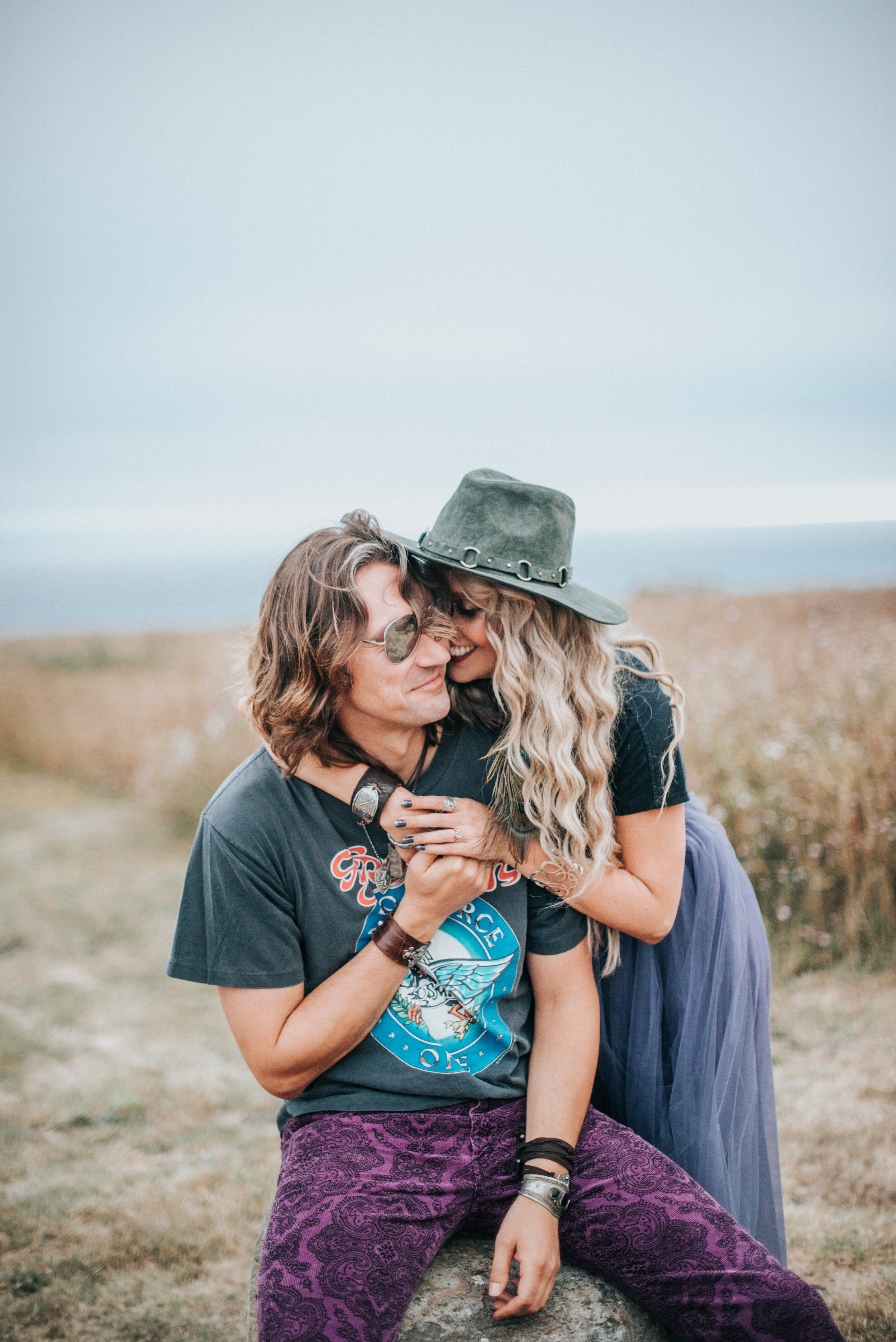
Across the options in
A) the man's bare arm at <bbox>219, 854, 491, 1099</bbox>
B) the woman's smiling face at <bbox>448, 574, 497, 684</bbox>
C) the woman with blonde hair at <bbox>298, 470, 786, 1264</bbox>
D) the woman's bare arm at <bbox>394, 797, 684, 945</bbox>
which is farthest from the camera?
the woman's smiling face at <bbox>448, 574, 497, 684</bbox>

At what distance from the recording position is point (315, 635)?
2.12 metres

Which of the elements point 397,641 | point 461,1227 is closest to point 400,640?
point 397,641

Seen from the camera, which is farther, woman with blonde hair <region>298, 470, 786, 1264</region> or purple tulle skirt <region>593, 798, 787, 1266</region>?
purple tulle skirt <region>593, 798, 787, 1266</region>

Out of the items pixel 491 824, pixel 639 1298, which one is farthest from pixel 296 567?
pixel 639 1298

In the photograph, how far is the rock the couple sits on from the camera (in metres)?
1.84

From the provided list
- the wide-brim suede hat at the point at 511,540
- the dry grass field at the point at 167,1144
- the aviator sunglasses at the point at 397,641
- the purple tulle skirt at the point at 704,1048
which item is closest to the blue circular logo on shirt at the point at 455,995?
the purple tulle skirt at the point at 704,1048

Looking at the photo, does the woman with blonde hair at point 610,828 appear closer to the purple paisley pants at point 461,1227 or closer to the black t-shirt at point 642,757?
the black t-shirt at point 642,757

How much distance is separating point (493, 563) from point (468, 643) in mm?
244

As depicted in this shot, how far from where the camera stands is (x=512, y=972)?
217 cm

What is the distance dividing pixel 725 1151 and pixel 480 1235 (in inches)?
29.1

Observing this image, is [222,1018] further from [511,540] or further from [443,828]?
[511,540]

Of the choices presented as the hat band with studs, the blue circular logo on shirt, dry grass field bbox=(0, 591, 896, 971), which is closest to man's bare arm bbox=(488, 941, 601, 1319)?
the blue circular logo on shirt

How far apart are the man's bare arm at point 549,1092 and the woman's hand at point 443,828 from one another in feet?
1.30

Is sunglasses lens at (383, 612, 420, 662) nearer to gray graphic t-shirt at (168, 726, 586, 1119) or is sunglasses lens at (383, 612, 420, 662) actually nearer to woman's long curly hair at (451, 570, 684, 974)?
woman's long curly hair at (451, 570, 684, 974)
